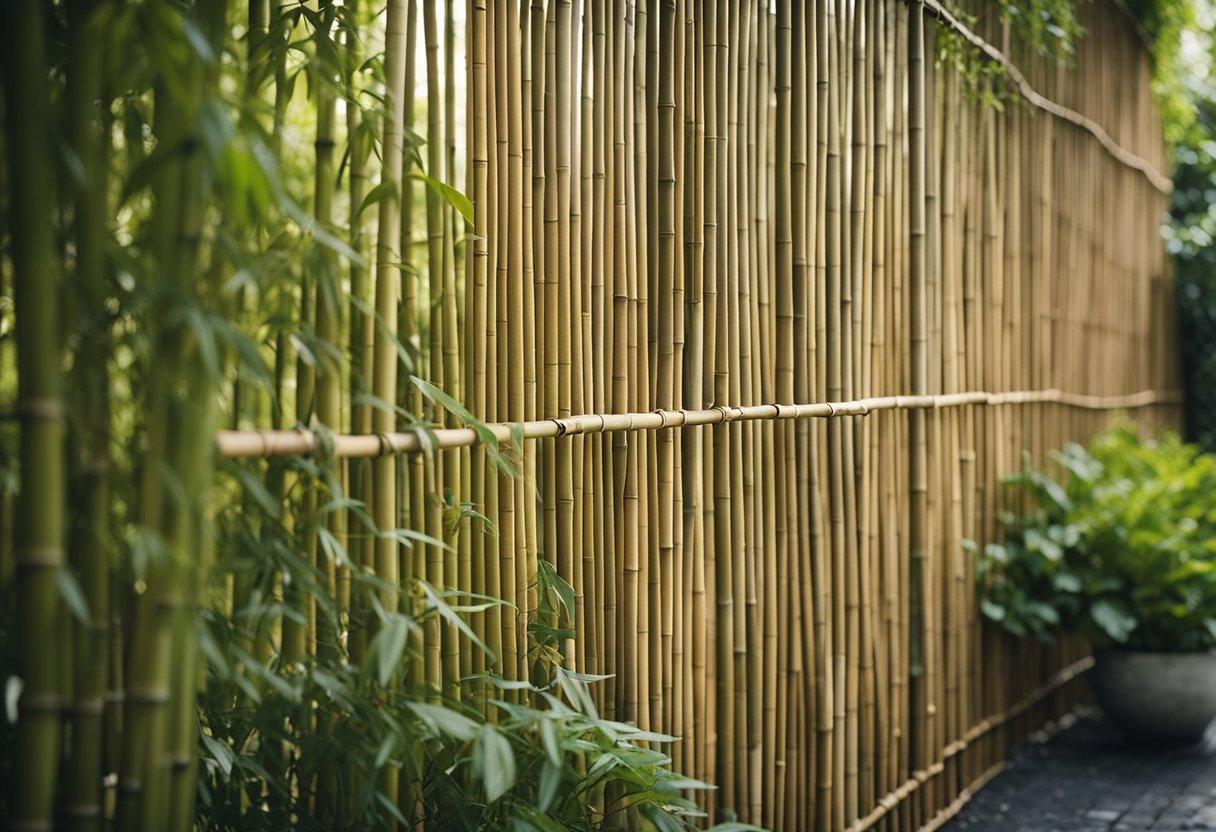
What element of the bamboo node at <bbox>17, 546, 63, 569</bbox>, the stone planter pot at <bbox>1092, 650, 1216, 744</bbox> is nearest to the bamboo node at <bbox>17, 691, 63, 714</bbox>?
the bamboo node at <bbox>17, 546, 63, 569</bbox>

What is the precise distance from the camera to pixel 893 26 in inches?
104

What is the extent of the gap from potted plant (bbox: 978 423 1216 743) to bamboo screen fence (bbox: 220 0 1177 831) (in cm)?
13

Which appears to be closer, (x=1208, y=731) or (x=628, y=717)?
(x=628, y=717)

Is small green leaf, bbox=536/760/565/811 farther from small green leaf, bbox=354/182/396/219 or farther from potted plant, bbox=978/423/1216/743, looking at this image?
potted plant, bbox=978/423/1216/743

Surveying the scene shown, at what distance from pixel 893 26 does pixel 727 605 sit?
1304 mm

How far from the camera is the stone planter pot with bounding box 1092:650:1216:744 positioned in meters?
3.29

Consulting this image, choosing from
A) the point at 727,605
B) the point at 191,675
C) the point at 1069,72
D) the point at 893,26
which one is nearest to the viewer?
the point at 191,675

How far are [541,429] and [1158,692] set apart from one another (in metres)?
2.33

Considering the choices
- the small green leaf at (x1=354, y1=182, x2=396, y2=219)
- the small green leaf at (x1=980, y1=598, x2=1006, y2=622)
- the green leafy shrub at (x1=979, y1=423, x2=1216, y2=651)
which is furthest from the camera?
the green leafy shrub at (x1=979, y1=423, x2=1216, y2=651)

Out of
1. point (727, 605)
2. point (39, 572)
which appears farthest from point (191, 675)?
point (727, 605)

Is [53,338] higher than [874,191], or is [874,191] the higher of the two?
[874,191]

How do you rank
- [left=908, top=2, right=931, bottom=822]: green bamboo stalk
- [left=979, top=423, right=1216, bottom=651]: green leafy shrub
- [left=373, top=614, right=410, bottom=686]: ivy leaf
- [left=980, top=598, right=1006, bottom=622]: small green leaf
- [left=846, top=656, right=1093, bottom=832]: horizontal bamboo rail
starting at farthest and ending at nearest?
[left=979, top=423, right=1216, bottom=651]: green leafy shrub
[left=980, top=598, right=1006, bottom=622]: small green leaf
[left=908, top=2, right=931, bottom=822]: green bamboo stalk
[left=846, top=656, right=1093, bottom=832]: horizontal bamboo rail
[left=373, top=614, right=410, bottom=686]: ivy leaf

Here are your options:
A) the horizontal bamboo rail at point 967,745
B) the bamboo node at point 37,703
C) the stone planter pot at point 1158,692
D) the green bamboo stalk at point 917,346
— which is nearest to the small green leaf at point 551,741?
the bamboo node at point 37,703

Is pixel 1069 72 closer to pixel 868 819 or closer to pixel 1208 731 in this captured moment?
pixel 1208 731
